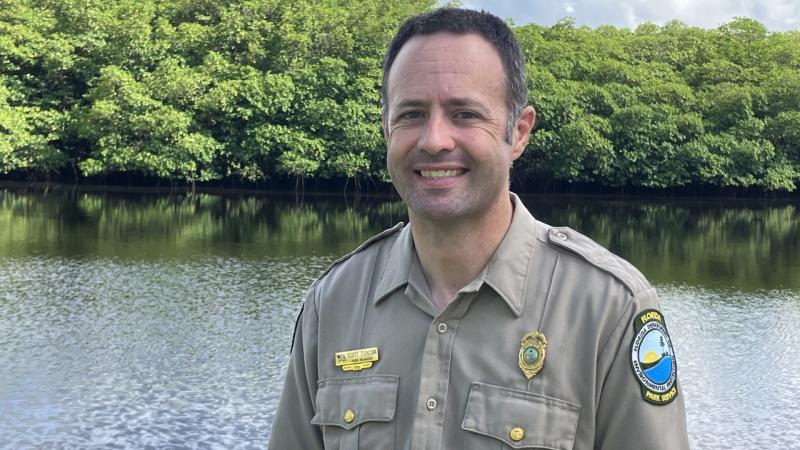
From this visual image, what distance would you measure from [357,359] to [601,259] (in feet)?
2.03

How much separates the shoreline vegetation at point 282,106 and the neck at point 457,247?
4402 centimetres

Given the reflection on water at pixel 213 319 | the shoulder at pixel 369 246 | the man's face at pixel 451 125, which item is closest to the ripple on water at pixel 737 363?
the reflection on water at pixel 213 319

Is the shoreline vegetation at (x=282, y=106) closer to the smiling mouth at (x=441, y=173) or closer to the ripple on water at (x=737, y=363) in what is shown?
the ripple on water at (x=737, y=363)

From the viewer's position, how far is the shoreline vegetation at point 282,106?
4550 centimetres

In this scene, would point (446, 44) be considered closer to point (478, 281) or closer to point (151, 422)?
point (478, 281)

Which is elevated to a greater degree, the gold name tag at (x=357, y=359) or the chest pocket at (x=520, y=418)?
the gold name tag at (x=357, y=359)

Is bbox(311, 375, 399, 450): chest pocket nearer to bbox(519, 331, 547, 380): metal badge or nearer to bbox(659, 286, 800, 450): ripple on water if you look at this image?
bbox(519, 331, 547, 380): metal badge

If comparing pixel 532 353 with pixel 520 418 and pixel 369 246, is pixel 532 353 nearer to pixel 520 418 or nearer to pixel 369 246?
pixel 520 418

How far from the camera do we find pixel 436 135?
2.06 m

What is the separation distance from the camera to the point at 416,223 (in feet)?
7.16

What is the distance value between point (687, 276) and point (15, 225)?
21.3m

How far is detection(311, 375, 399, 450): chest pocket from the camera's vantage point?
2123mm

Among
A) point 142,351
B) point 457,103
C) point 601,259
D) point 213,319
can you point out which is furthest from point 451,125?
point 213,319

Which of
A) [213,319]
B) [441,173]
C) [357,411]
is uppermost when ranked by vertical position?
[441,173]
